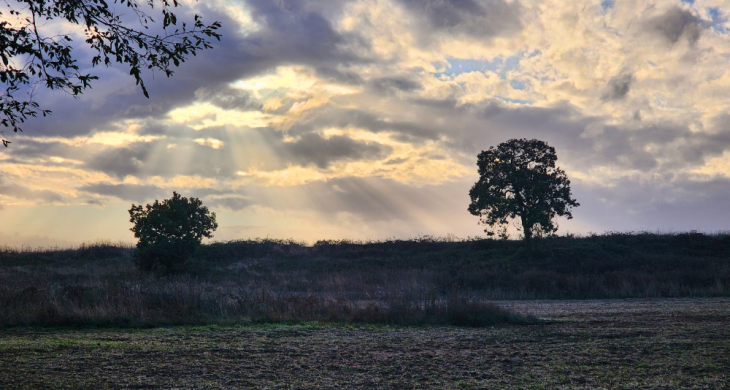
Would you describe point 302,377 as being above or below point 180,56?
below

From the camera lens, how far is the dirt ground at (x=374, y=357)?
7.24 meters

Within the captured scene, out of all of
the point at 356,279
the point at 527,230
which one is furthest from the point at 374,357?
the point at 527,230

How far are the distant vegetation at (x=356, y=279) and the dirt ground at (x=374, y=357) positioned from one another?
68.3 inches

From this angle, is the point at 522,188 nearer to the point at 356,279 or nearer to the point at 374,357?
the point at 356,279

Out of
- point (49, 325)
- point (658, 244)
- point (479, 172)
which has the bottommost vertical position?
point (49, 325)

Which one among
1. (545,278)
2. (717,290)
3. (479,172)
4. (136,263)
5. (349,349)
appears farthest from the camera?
(479,172)

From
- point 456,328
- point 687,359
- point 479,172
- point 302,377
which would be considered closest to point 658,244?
point 479,172

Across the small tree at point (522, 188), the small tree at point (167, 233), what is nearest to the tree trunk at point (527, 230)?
the small tree at point (522, 188)

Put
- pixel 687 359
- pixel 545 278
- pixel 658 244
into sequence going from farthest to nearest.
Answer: pixel 658 244, pixel 545 278, pixel 687 359

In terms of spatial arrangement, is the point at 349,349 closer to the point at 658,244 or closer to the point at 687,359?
the point at 687,359

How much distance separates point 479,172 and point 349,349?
3182 centimetres

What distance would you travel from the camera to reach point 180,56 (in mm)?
8875

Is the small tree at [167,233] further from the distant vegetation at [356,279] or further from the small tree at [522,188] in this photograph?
the small tree at [522,188]

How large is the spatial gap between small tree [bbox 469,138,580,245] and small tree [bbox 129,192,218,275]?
69.6 feet
